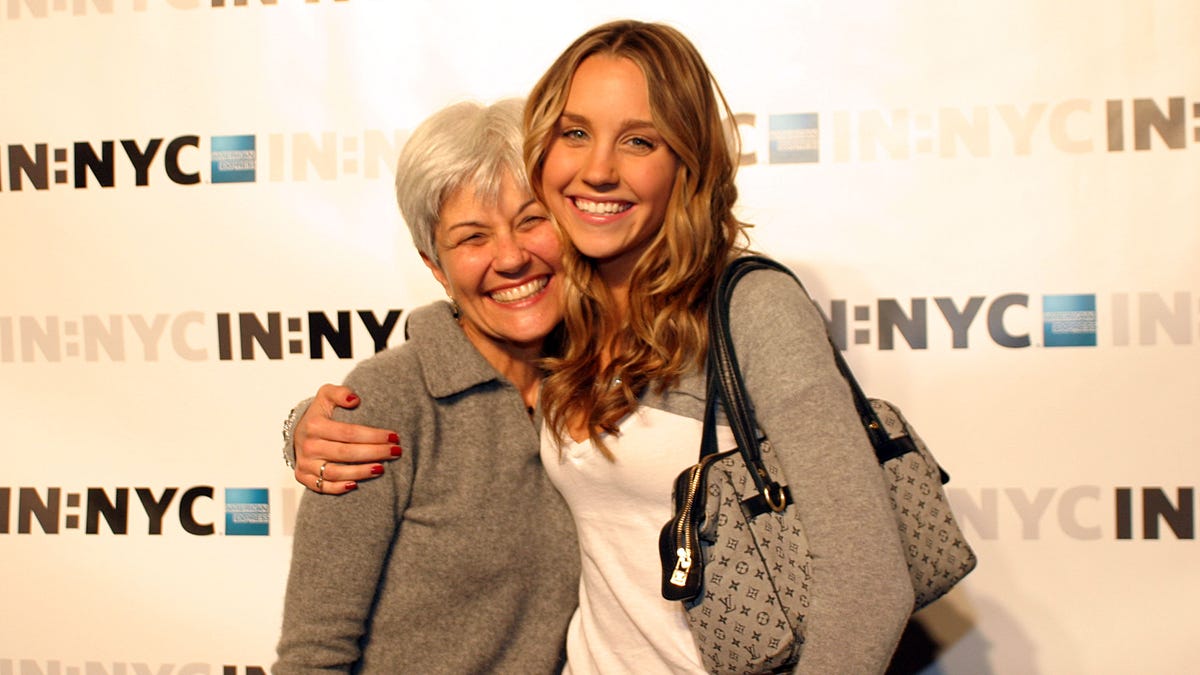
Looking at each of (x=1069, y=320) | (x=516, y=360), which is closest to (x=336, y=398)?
(x=516, y=360)

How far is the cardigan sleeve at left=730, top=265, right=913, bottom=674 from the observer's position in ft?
3.30

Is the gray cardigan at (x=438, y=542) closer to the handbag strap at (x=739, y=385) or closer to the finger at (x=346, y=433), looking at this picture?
the finger at (x=346, y=433)

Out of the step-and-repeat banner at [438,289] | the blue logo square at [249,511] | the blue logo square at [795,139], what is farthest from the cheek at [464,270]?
the blue logo square at [249,511]

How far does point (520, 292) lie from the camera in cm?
140

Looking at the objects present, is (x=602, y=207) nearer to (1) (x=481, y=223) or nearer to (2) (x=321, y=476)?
(1) (x=481, y=223)

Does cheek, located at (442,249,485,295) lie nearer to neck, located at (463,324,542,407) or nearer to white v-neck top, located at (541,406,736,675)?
neck, located at (463,324,542,407)

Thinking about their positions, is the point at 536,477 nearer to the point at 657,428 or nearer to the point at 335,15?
the point at 657,428

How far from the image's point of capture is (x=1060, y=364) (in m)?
1.79

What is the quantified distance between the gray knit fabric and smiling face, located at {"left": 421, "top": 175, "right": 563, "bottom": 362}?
17.2 inches

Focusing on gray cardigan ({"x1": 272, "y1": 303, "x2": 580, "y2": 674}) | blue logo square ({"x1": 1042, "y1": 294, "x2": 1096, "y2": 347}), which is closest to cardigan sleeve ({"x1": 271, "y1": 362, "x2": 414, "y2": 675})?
gray cardigan ({"x1": 272, "y1": 303, "x2": 580, "y2": 674})

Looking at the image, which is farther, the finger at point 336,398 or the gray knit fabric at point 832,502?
the finger at point 336,398

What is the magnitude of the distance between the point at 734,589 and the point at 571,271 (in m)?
0.51

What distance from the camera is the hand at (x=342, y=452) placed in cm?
126

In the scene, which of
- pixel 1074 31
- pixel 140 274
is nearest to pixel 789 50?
pixel 1074 31
